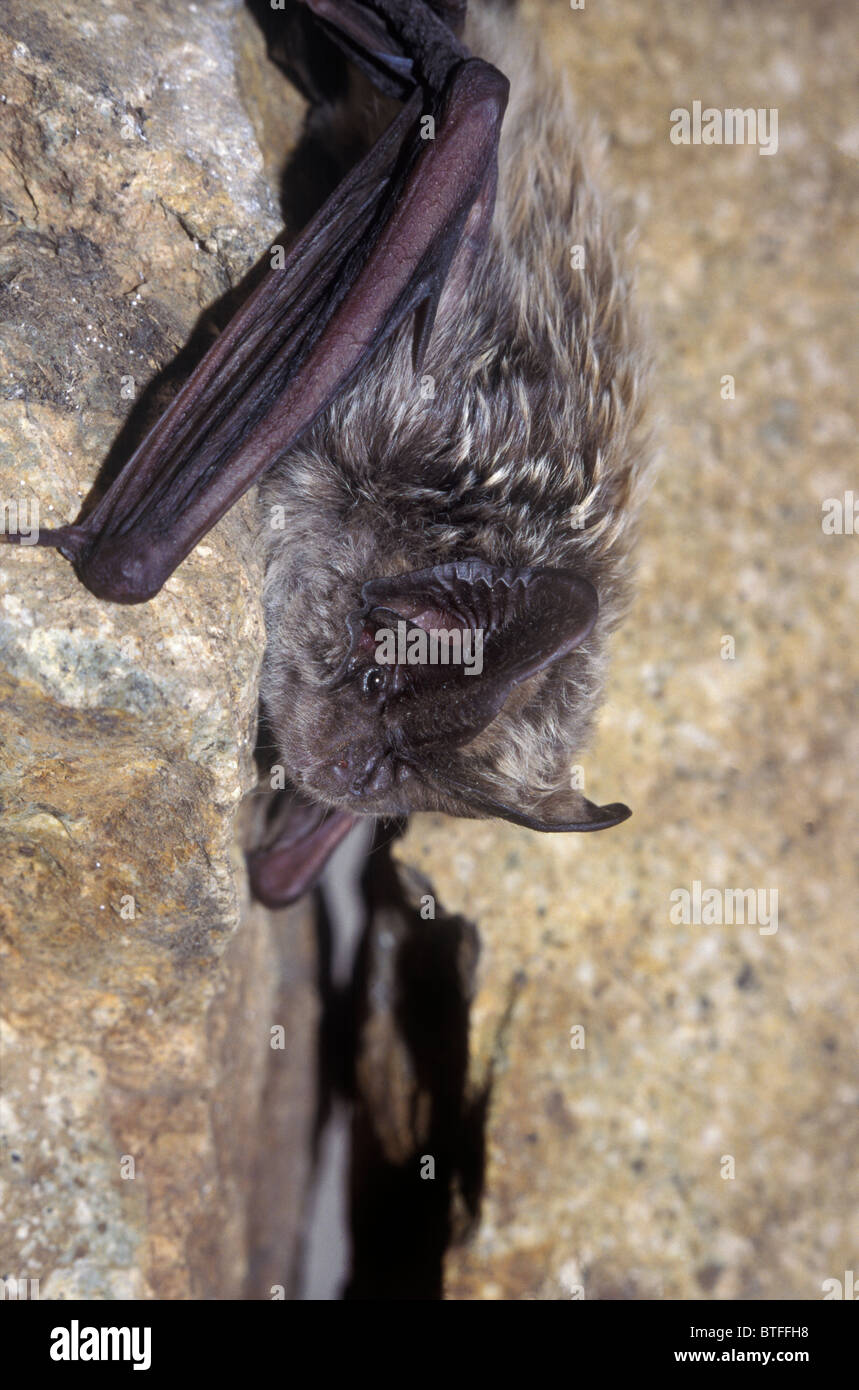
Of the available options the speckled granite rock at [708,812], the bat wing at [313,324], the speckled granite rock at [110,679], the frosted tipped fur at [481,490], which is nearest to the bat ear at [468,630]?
the frosted tipped fur at [481,490]

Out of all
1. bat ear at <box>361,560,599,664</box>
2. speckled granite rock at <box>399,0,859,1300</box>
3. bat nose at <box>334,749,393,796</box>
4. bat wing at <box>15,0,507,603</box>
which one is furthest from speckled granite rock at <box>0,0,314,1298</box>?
speckled granite rock at <box>399,0,859,1300</box>

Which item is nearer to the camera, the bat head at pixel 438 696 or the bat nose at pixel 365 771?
the bat head at pixel 438 696

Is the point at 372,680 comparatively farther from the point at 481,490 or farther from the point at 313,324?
the point at 313,324

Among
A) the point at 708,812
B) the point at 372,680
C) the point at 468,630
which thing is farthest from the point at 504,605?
the point at 708,812

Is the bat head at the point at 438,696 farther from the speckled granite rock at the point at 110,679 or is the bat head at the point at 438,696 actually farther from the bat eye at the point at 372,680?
the speckled granite rock at the point at 110,679

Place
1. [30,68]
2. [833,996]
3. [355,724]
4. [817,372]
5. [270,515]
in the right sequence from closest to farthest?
[30,68]
[355,724]
[270,515]
[833,996]
[817,372]

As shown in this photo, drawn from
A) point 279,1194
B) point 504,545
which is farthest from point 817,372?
point 279,1194
